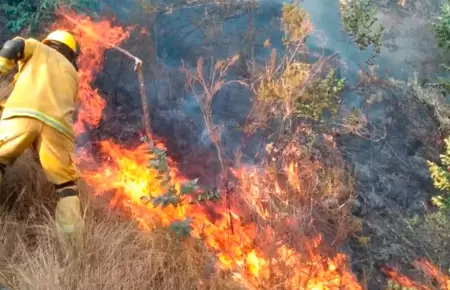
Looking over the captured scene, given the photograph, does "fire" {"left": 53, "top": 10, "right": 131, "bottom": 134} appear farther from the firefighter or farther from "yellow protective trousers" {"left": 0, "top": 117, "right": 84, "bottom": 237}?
"yellow protective trousers" {"left": 0, "top": 117, "right": 84, "bottom": 237}

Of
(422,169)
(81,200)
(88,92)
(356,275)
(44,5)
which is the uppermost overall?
(44,5)

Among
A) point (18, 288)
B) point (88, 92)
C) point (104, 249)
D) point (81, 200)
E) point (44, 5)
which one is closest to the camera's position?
point (18, 288)

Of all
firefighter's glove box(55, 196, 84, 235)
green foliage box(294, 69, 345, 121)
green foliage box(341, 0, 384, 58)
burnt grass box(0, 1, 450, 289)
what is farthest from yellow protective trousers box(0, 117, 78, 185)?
green foliage box(341, 0, 384, 58)

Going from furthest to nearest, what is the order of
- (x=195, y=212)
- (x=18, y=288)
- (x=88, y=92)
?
→ (x=88, y=92) → (x=195, y=212) → (x=18, y=288)

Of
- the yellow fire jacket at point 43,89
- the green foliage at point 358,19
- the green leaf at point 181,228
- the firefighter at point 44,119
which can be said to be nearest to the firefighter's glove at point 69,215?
the firefighter at point 44,119

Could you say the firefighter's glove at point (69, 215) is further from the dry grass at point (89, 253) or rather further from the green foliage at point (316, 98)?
the green foliage at point (316, 98)

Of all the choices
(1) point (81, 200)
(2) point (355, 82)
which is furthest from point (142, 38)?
(1) point (81, 200)

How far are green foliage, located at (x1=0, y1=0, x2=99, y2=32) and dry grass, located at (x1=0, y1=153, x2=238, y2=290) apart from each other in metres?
3.05

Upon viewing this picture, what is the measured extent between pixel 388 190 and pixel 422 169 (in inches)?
26.3

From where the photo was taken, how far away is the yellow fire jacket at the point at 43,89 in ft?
13.6

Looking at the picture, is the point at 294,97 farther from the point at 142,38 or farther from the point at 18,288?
the point at 18,288

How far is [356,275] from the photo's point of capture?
700 cm

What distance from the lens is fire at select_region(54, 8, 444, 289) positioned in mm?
4758

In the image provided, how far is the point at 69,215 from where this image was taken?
162 inches
